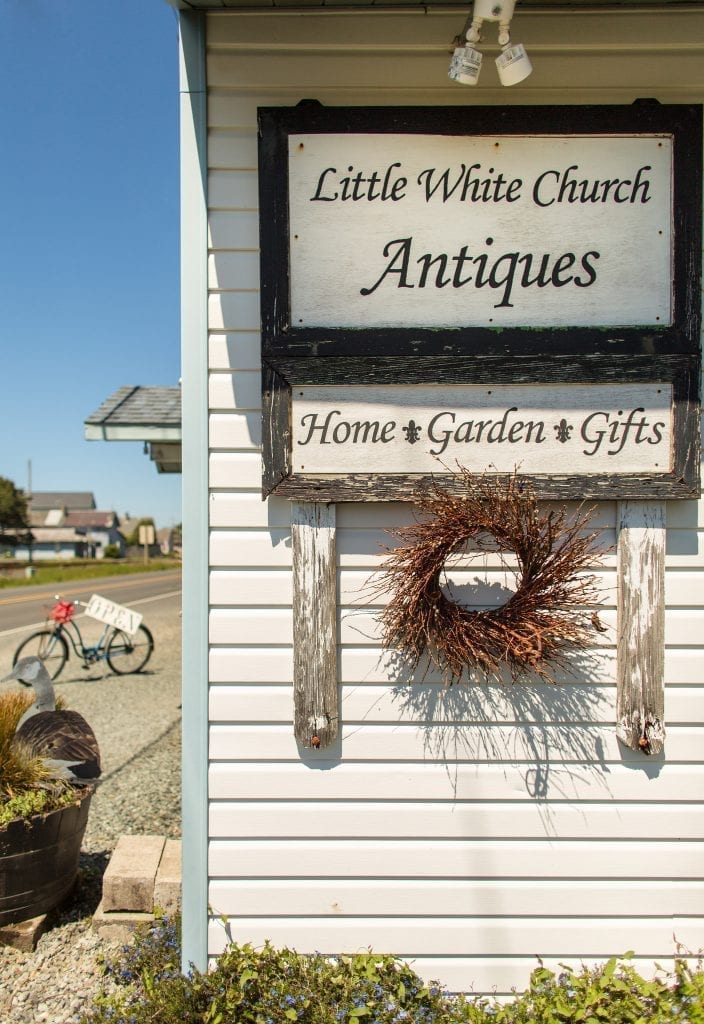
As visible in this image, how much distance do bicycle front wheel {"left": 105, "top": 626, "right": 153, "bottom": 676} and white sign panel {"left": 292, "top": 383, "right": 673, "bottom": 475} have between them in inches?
315

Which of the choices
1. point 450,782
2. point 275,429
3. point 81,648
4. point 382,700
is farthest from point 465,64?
point 81,648

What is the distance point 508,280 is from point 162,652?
1042 cm

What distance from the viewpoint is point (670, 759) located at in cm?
248

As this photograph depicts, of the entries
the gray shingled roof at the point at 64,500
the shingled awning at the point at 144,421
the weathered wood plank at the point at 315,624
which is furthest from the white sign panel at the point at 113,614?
the gray shingled roof at the point at 64,500

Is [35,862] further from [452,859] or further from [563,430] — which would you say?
[563,430]

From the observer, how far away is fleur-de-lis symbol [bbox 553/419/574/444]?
2.44 metres

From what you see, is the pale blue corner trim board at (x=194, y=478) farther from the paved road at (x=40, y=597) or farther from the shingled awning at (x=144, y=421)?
the paved road at (x=40, y=597)

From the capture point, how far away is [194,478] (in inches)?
97.2

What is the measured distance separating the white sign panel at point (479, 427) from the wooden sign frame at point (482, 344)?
0.04 metres

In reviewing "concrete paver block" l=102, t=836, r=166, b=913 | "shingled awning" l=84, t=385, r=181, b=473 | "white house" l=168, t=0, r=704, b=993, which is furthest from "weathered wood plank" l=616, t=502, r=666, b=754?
"shingled awning" l=84, t=385, r=181, b=473

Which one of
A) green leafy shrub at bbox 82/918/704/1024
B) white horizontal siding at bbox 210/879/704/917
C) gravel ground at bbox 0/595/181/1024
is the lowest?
gravel ground at bbox 0/595/181/1024

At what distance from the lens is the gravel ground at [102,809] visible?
2637 millimetres

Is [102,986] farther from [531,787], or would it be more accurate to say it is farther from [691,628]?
[691,628]

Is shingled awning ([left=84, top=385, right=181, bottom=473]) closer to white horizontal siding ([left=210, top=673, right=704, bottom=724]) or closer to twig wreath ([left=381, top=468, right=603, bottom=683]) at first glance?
white horizontal siding ([left=210, top=673, right=704, bottom=724])
